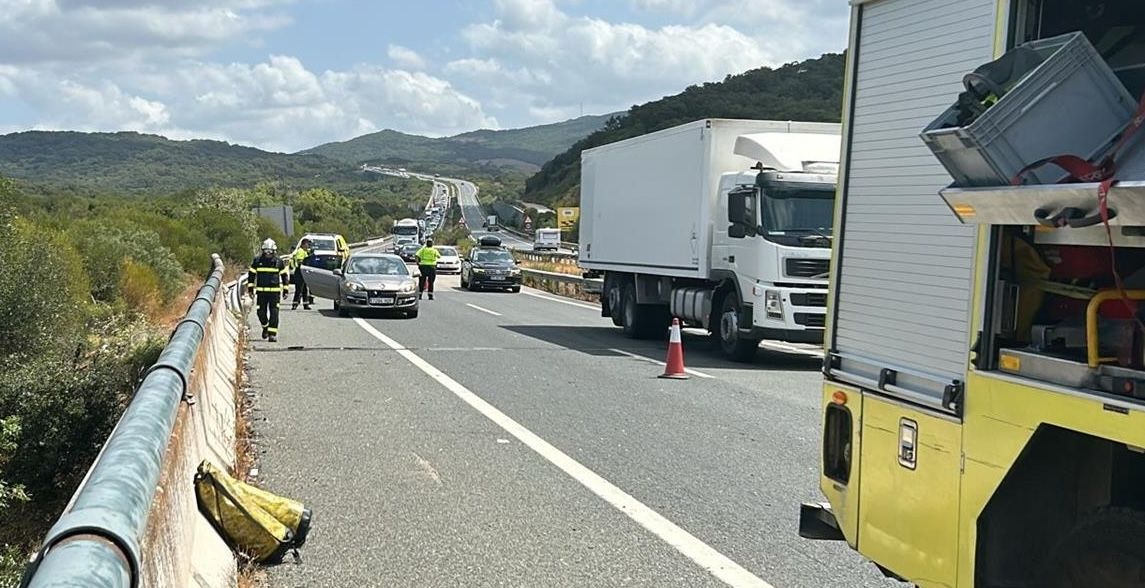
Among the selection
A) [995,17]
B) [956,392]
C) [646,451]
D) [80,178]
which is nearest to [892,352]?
[956,392]

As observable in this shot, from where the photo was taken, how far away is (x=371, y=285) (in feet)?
79.1

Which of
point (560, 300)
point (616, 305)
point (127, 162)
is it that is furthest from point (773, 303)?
point (127, 162)

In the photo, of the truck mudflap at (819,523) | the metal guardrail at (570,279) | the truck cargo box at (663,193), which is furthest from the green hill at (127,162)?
the truck mudflap at (819,523)

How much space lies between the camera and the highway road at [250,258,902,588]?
19.9ft

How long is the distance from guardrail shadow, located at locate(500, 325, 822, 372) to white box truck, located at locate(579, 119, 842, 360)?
41cm

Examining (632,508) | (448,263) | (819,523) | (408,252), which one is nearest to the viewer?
(819,523)

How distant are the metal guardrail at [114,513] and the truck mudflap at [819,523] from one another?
9.49 feet

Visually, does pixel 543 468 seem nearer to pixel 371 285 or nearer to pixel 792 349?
pixel 792 349

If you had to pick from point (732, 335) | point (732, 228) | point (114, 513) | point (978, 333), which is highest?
point (732, 228)

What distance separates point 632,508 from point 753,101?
90441mm

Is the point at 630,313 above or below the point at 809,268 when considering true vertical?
below

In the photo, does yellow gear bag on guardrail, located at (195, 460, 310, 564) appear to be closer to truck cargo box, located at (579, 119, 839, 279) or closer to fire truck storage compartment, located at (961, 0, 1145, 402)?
fire truck storage compartment, located at (961, 0, 1145, 402)

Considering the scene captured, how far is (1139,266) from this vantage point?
11.8 ft

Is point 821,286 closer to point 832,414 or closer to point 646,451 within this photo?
point 646,451
